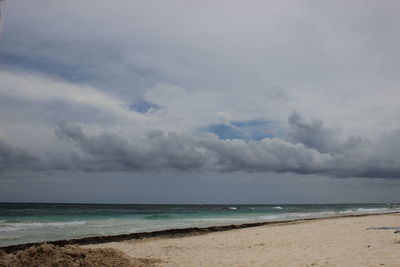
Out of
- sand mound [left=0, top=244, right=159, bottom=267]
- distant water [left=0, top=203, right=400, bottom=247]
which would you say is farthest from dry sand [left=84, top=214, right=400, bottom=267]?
distant water [left=0, top=203, right=400, bottom=247]

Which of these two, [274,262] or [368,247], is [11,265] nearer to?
[274,262]

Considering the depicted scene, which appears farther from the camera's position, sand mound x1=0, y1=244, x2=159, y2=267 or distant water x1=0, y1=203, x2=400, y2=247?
distant water x1=0, y1=203, x2=400, y2=247

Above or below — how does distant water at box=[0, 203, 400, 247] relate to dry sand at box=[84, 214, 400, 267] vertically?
below

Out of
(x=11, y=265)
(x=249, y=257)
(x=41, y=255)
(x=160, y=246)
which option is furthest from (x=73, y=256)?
(x=160, y=246)

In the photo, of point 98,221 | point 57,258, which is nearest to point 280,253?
point 57,258

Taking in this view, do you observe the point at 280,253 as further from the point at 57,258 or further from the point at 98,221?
the point at 98,221

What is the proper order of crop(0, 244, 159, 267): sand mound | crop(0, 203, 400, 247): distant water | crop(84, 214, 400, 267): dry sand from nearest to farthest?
crop(0, 244, 159, 267): sand mound
crop(84, 214, 400, 267): dry sand
crop(0, 203, 400, 247): distant water

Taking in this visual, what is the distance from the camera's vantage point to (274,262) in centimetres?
913

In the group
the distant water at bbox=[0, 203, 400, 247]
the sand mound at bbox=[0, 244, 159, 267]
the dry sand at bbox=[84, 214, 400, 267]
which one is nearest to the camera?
the sand mound at bbox=[0, 244, 159, 267]

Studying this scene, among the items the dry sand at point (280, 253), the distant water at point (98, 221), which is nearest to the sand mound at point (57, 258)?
the dry sand at point (280, 253)

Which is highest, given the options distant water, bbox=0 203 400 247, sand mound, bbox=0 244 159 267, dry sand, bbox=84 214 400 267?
sand mound, bbox=0 244 159 267

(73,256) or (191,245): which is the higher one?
(73,256)

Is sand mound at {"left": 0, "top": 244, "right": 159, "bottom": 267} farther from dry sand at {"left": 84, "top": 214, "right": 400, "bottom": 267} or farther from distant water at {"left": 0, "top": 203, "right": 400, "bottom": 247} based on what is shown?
distant water at {"left": 0, "top": 203, "right": 400, "bottom": 247}

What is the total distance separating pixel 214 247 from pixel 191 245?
1.39 m
